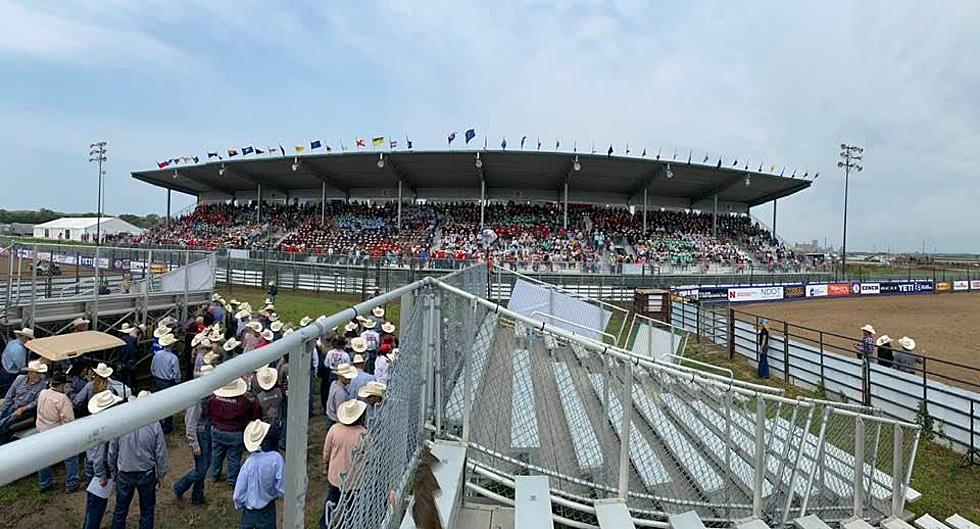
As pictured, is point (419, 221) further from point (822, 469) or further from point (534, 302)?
point (822, 469)

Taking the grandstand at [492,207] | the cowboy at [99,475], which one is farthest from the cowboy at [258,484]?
the grandstand at [492,207]

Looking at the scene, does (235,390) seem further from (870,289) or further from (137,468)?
(870,289)

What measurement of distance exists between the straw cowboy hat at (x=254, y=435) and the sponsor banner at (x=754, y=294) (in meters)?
28.0

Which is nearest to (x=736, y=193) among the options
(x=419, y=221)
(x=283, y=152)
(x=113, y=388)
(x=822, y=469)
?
(x=419, y=221)

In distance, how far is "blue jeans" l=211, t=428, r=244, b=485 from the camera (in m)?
5.71

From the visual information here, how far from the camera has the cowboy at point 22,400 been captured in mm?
6371

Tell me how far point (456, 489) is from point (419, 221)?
39001 millimetres

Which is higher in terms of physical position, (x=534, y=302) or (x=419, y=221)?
(x=419, y=221)

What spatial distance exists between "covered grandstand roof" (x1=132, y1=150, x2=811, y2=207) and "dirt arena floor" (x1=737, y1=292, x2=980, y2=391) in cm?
1308

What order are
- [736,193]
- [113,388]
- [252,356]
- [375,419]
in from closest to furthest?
[252,356] → [375,419] → [113,388] → [736,193]

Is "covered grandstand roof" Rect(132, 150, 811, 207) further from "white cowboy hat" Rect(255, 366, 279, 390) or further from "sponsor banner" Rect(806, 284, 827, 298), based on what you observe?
"white cowboy hat" Rect(255, 366, 279, 390)

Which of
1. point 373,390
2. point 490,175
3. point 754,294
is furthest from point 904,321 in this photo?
point 490,175

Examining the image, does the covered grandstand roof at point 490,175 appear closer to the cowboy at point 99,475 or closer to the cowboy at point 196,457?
the cowboy at point 196,457

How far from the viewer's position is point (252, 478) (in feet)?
14.4
